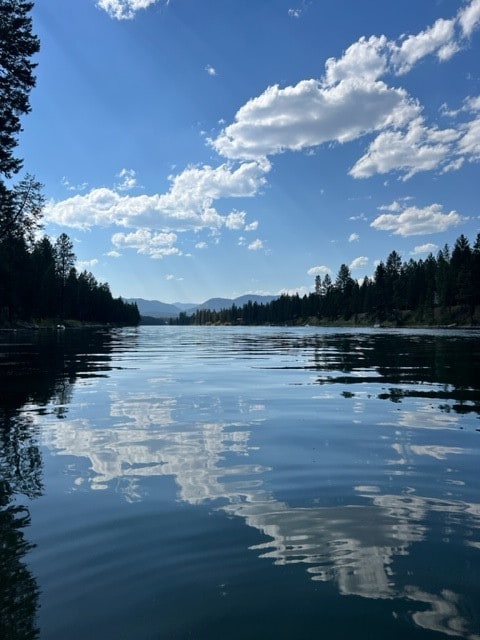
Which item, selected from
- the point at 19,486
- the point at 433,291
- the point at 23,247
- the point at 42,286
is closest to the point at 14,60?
the point at 19,486

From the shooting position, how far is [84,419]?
1166cm

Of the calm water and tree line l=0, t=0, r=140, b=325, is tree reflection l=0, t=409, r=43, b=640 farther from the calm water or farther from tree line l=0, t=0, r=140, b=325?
tree line l=0, t=0, r=140, b=325

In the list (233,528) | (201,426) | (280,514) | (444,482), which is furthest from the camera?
(201,426)

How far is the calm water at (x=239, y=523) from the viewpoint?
3.82 meters

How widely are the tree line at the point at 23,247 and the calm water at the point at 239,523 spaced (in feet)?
86.2

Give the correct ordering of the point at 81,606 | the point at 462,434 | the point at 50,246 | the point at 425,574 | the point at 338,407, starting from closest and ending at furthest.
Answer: the point at 81,606 < the point at 425,574 < the point at 462,434 < the point at 338,407 < the point at 50,246

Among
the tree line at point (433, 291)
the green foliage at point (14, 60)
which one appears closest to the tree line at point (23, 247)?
the green foliage at point (14, 60)

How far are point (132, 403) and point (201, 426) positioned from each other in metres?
Answer: 3.62

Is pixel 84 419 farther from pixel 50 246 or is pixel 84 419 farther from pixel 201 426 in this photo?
pixel 50 246

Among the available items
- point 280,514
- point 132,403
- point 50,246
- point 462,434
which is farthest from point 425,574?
point 50,246

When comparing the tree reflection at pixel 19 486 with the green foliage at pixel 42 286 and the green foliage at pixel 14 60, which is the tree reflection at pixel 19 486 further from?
the green foliage at pixel 42 286

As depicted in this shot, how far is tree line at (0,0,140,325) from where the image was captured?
30.7 m

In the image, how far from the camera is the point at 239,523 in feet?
18.6

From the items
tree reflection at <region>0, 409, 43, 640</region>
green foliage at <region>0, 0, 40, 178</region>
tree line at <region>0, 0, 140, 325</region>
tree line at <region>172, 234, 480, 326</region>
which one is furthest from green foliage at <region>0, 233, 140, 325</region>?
tree line at <region>172, 234, 480, 326</region>
